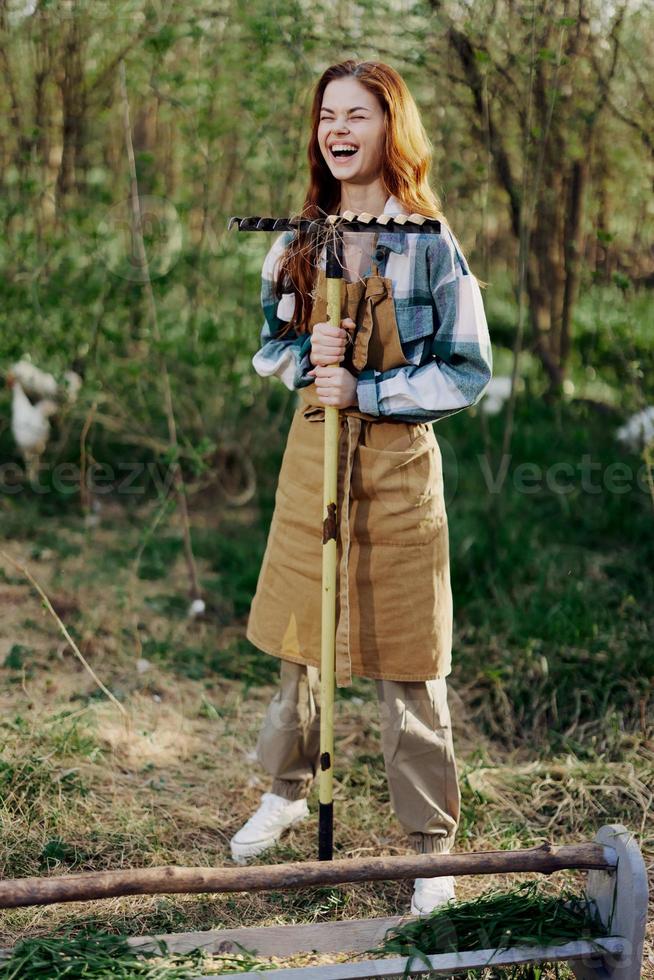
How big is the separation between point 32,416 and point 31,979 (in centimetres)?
327

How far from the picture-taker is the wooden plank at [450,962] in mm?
2096

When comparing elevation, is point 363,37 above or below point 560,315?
above

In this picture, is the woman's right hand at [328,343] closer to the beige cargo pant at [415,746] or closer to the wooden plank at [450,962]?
the beige cargo pant at [415,746]

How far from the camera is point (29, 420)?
5.02 metres

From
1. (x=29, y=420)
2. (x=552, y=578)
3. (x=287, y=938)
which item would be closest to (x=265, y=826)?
(x=287, y=938)

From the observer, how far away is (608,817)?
123 inches

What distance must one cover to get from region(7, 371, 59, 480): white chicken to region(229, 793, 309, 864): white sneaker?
265 centimetres

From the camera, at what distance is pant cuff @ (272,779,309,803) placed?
293cm

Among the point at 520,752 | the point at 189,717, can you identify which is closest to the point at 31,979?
the point at 189,717

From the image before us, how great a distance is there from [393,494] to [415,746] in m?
0.64

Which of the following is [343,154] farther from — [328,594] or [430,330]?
[328,594]

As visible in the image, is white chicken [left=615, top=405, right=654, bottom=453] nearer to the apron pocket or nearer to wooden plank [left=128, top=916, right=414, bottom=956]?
the apron pocket

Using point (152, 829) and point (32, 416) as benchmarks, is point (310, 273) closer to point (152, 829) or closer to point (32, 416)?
point (152, 829)

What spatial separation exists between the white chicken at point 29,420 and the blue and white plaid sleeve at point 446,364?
295 cm
